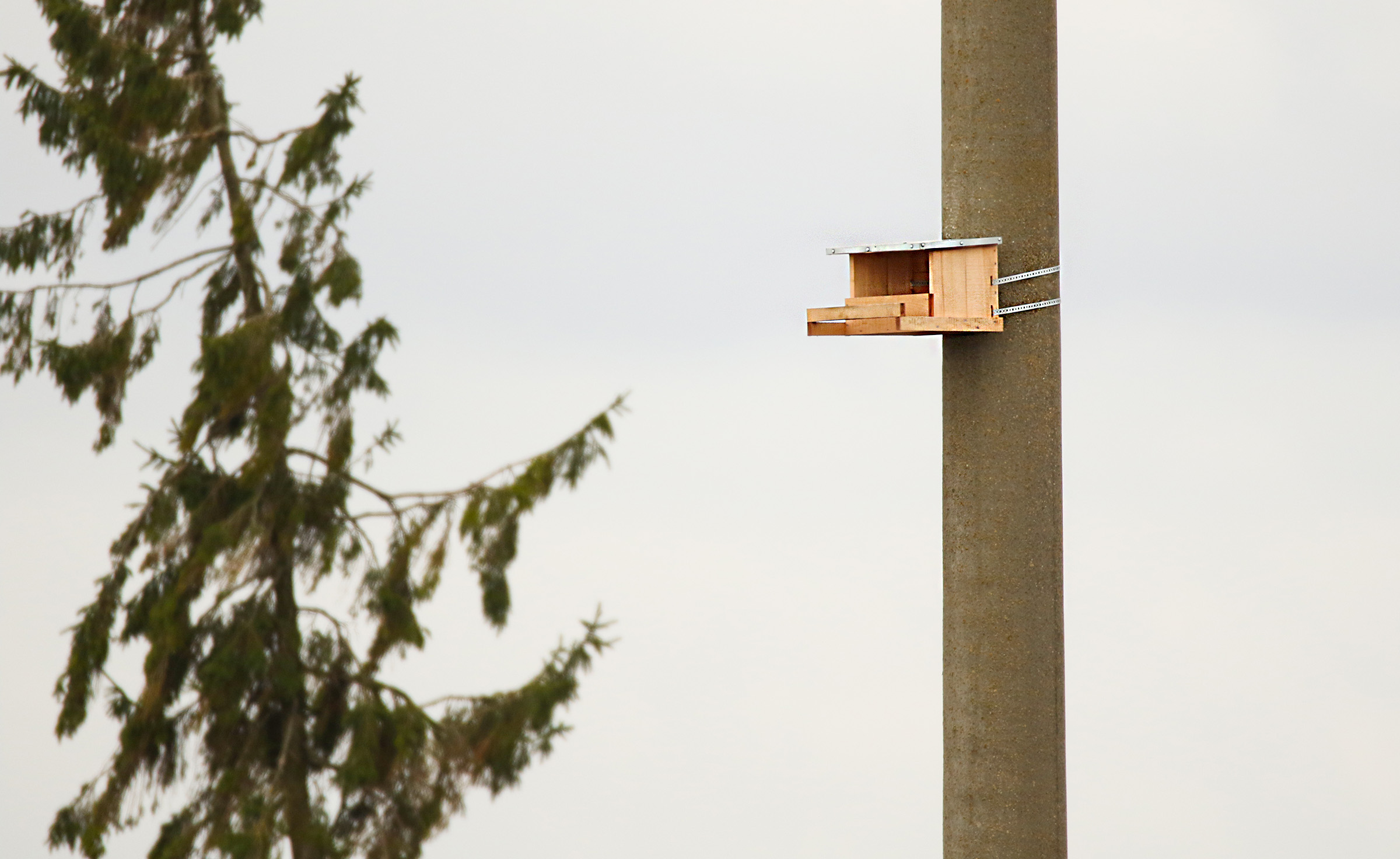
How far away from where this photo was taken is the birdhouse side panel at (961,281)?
12.5ft

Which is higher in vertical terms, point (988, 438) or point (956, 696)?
point (988, 438)

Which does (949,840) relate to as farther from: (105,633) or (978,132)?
(105,633)

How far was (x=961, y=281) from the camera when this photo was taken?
3832 millimetres

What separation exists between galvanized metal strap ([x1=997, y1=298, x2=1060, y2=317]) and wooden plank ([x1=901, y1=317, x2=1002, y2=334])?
0.40ft

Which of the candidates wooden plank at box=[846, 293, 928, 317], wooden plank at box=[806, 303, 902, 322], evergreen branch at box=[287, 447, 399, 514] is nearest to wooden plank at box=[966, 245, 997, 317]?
wooden plank at box=[846, 293, 928, 317]

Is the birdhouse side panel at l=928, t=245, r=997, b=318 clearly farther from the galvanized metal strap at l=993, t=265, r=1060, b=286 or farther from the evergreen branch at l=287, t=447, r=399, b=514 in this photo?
the evergreen branch at l=287, t=447, r=399, b=514

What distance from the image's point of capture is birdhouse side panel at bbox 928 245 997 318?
3824 mm

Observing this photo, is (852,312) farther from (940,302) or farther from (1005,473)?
(1005,473)

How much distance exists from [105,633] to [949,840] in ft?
9.50

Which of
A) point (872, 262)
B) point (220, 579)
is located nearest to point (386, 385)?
point (220, 579)

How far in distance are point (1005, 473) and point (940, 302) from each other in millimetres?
554

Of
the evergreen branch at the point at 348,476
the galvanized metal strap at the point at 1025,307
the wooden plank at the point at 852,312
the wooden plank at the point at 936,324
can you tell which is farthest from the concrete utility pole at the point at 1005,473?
the evergreen branch at the point at 348,476

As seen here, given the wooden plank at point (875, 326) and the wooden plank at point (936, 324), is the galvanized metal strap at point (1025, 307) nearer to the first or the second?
the wooden plank at point (936, 324)

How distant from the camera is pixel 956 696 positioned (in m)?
3.90
